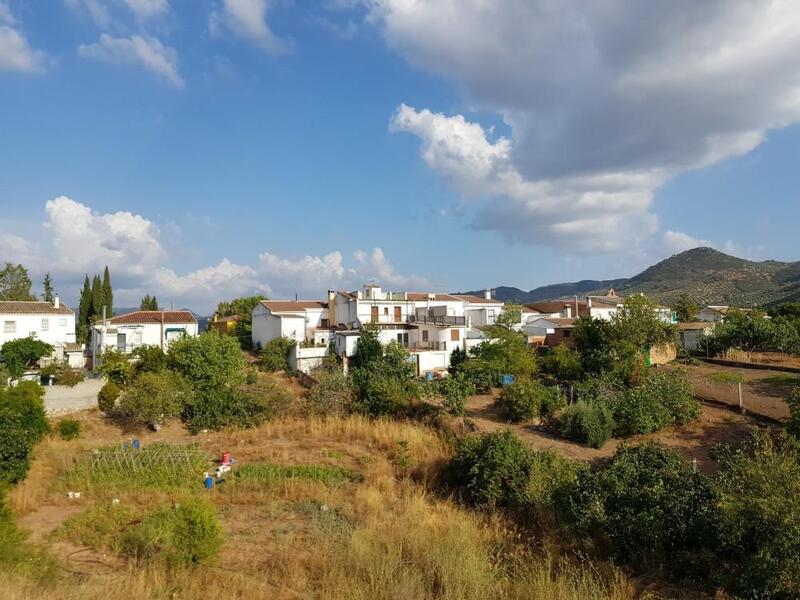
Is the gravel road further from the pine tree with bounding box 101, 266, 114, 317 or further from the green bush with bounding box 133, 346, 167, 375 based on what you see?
the pine tree with bounding box 101, 266, 114, 317

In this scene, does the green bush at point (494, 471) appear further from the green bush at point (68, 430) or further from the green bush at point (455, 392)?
the green bush at point (68, 430)

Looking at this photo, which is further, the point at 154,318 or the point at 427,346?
the point at 154,318

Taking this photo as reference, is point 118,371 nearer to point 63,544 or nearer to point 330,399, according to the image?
point 330,399

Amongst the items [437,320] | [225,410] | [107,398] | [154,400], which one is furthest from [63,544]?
[437,320]

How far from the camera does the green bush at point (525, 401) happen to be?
60.2 feet

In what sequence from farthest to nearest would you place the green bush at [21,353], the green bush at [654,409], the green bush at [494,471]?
1. the green bush at [21,353]
2. the green bush at [654,409]
3. the green bush at [494,471]

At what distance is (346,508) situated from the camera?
11.8 meters

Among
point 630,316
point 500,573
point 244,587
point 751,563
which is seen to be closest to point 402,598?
point 500,573

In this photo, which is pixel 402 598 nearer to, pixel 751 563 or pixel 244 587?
pixel 244 587

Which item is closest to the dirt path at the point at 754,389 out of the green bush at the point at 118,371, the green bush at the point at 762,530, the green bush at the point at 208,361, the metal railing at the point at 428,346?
the green bush at the point at 762,530

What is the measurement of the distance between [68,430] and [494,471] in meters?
17.1

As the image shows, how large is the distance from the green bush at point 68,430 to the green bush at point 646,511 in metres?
19.0

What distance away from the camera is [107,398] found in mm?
22125

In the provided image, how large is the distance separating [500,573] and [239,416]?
53.1ft
